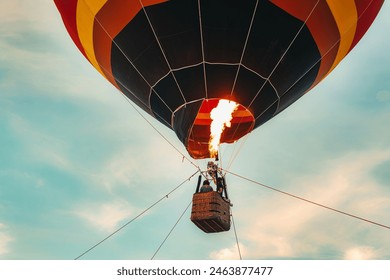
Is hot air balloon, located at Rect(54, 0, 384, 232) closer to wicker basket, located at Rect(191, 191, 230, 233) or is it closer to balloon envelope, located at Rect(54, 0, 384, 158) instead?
balloon envelope, located at Rect(54, 0, 384, 158)

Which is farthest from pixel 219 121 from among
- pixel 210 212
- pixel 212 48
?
pixel 210 212

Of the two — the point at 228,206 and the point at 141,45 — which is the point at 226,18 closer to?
the point at 141,45

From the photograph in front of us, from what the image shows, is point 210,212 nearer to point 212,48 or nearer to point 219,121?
point 219,121

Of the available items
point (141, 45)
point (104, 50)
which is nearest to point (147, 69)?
point (141, 45)

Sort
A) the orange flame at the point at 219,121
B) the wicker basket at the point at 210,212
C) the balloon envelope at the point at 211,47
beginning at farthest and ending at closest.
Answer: the orange flame at the point at 219,121
the balloon envelope at the point at 211,47
the wicker basket at the point at 210,212

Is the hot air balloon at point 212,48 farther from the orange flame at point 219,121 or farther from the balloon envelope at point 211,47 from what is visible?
the orange flame at point 219,121

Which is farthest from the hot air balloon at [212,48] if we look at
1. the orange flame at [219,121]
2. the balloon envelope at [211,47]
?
the orange flame at [219,121]
